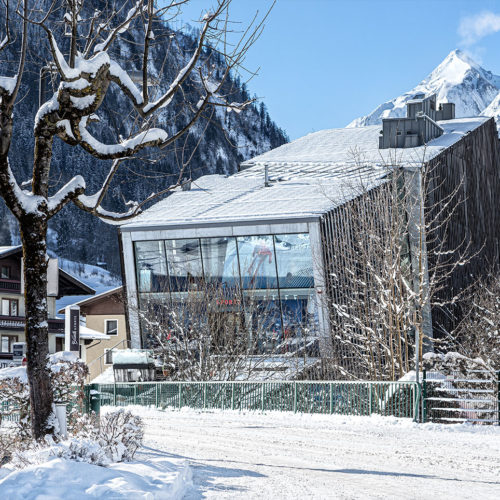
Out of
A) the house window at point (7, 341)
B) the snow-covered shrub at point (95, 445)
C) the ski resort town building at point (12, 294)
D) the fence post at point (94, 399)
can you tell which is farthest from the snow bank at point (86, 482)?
the house window at point (7, 341)

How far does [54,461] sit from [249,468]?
410cm

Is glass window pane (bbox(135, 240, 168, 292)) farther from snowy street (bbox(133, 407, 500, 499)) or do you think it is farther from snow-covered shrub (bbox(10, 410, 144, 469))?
snow-covered shrub (bbox(10, 410, 144, 469))

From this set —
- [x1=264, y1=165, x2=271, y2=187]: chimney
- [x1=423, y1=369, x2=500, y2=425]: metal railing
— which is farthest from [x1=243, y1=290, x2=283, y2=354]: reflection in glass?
[x1=423, y1=369, x2=500, y2=425]: metal railing

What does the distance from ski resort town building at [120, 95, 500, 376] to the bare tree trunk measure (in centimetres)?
1951

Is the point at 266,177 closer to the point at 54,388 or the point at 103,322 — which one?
the point at 103,322

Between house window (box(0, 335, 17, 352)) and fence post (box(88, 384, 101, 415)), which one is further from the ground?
house window (box(0, 335, 17, 352))

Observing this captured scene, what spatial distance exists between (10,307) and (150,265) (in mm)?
31781

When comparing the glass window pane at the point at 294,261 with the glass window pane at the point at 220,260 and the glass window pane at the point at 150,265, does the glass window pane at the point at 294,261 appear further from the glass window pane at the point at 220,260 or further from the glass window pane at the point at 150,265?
the glass window pane at the point at 150,265

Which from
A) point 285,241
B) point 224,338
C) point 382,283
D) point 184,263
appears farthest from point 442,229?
point 382,283

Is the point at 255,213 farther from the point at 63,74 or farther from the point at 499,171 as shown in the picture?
the point at 63,74

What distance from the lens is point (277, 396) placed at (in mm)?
26109

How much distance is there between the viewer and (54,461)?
32.4 feet

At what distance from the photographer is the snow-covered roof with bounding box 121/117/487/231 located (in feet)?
136

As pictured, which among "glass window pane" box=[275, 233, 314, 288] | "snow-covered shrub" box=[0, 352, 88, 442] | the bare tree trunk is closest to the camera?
the bare tree trunk
